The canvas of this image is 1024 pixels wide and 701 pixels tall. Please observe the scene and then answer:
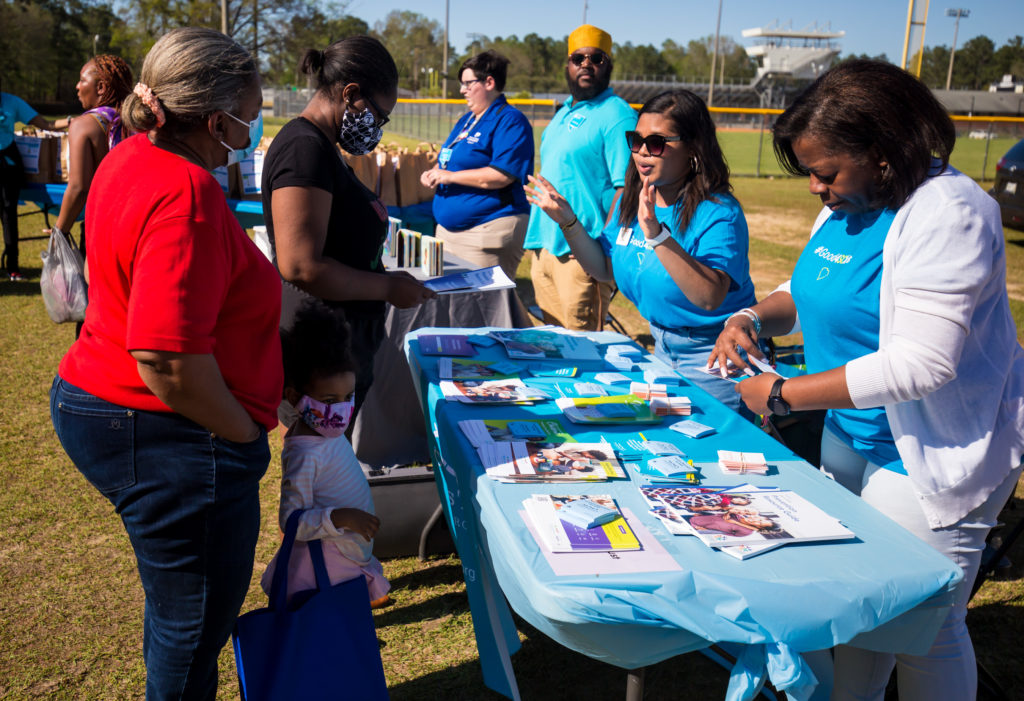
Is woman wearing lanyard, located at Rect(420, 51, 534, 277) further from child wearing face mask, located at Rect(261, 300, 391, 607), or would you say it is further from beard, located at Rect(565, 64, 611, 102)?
child wearing face mask, located at Rect(261, 300, 391, 607)

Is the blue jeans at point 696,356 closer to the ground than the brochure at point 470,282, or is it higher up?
closer to the ground

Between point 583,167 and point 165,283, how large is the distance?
11.0ft

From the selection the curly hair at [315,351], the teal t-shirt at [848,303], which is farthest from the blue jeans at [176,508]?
the teal t-shirt at [848,303]

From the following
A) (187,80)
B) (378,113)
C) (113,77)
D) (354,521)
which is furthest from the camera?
(113,77)

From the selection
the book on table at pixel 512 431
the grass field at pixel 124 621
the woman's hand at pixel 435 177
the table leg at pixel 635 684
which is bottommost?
the grass field at pixel 124 621

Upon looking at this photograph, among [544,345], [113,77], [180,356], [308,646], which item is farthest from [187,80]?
[113,77]

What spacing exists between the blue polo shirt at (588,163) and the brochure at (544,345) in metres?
1.46

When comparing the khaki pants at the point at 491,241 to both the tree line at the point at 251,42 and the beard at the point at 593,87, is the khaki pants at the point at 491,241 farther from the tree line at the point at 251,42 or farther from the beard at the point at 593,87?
the tree line at the point at 251,42

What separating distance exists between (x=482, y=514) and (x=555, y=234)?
2.86 metres

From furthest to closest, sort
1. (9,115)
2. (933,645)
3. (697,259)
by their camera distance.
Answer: (9,115) → (697,259) → (933,645)

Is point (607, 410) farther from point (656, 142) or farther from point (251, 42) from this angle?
point (251, 42)

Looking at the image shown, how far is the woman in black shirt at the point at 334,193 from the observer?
223 centimetres

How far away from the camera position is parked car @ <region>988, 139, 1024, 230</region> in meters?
10.6

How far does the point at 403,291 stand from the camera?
2523 millimetres
